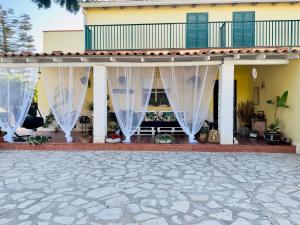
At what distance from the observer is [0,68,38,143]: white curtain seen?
7.87 metres

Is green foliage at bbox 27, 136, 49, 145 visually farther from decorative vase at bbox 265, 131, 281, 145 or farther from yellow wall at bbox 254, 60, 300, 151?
yellow wall at bbox 254, 60, 300, 151

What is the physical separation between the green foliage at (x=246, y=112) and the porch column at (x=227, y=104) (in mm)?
2679

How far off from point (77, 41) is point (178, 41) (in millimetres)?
5259

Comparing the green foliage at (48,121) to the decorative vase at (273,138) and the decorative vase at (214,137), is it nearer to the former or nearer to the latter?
the decorative vase at (214,137)

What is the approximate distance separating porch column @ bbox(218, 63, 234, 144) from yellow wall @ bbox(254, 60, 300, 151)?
6.09 feet

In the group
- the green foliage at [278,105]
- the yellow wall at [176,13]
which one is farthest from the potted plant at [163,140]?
the yellow wall at [176,13]

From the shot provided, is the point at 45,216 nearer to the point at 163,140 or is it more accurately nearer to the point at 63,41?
the point at 163,140

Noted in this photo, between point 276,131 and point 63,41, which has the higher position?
point 63,41

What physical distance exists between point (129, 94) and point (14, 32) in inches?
949

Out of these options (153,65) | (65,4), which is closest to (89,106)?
(153,65)

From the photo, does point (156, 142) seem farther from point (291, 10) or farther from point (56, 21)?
point (56, 21)

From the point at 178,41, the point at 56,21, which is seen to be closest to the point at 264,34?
the point at 178,41

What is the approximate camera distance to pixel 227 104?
762 centimetres

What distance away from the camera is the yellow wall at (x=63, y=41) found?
1191cm
